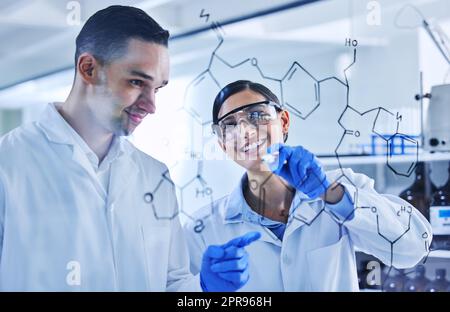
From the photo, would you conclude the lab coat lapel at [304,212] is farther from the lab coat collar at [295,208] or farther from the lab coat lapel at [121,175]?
the lab coat lapel at [121,175]

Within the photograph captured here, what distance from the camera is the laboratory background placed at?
5.02ft

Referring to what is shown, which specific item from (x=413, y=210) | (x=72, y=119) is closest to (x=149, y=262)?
(x=72, y=119)

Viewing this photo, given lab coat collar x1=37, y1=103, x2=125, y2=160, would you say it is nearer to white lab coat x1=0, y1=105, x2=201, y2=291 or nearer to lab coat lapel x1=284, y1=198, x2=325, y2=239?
white lab coat x1=0, y1=105, x2=201, y2=291

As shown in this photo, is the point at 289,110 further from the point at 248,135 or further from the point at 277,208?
the point at 277,208

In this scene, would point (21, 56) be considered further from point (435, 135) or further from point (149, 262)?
point (435, 135)

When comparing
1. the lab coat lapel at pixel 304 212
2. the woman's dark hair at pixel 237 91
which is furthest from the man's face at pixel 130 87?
the lab coat lapel at pixel 304 212

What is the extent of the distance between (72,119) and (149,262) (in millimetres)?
395

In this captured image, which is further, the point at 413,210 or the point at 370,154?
the point at 370,154

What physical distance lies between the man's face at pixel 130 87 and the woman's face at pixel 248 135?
0.19 m

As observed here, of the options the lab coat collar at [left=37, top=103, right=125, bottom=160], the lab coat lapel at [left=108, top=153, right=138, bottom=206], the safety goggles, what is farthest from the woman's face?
the lab coat collar at [left=37, top=103, right=125, bottom=160]

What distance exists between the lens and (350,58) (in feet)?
5.51

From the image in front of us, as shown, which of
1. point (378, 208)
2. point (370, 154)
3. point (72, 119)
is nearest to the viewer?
point (72, 119)

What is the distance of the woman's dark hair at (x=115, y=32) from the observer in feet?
4.83

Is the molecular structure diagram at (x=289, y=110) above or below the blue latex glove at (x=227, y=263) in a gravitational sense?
above
